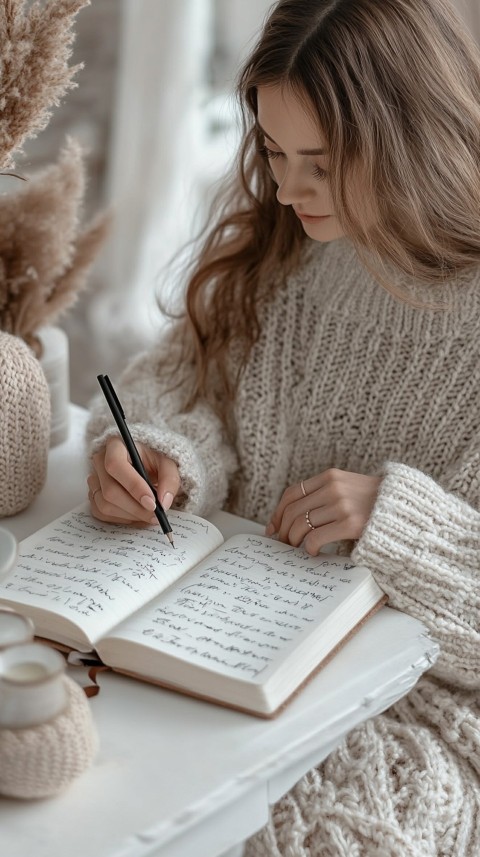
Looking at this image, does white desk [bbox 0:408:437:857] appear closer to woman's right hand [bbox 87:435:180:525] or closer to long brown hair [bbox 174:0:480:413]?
woman's right hand [bbox 87:435:180:525]

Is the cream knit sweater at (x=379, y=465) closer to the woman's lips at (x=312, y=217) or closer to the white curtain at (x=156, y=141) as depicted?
the woman's lips at (x=312, y=217)

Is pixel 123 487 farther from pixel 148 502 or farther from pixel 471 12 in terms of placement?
pixel 471 12

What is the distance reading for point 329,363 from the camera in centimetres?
121

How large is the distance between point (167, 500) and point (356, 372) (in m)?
0.30

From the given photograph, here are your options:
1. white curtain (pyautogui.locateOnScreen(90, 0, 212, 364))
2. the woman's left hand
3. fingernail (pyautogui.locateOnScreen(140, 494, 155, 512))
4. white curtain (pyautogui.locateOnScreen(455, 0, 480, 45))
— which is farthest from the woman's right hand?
white curtain (pyautogui.locateOnScreen(90, 0, 212, 364))

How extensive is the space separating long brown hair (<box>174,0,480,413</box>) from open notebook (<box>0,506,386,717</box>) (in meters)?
0.36

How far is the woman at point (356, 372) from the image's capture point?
0.94 meters

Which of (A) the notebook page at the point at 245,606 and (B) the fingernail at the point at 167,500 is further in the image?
(B) the fingernail at the point at 167,500

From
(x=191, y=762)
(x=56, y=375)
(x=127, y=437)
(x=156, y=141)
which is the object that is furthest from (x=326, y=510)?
(x=156, y=141)

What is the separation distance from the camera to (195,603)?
2.94 ft

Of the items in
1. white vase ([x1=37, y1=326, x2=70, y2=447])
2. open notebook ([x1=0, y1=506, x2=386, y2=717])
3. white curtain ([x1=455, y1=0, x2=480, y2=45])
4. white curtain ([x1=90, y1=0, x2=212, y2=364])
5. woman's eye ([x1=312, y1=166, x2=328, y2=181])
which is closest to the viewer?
open notebook ([x1=0, y1=506, x2=386, y2=717])

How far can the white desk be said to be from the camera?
693mm

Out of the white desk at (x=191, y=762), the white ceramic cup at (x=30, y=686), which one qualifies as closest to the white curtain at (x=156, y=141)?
the white desk at (x=191, y=762)

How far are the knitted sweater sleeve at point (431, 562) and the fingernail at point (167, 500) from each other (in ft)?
0.67
